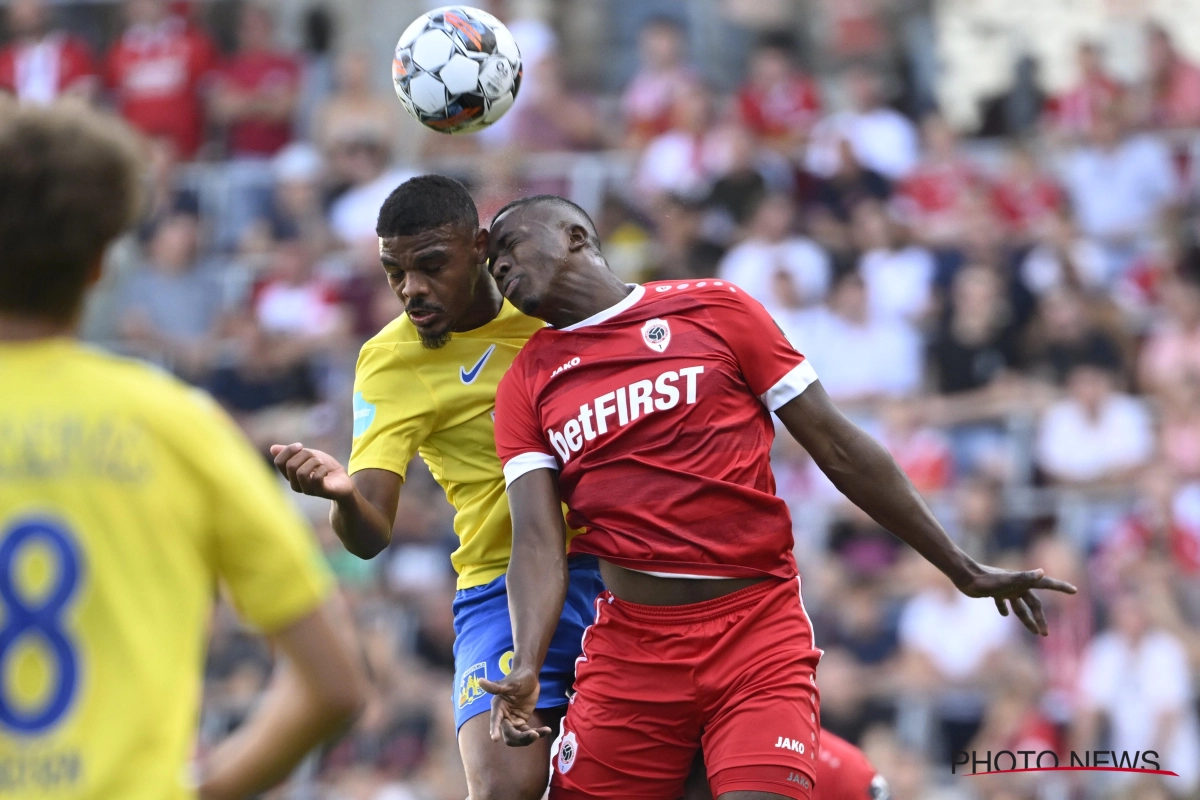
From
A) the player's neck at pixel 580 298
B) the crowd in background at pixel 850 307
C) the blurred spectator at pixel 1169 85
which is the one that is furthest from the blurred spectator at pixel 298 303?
the player's neck at pixel 580 298

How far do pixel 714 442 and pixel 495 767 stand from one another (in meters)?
1.30

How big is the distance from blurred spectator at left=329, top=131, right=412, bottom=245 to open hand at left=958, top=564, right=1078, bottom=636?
950cm

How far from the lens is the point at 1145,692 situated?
33.2ft

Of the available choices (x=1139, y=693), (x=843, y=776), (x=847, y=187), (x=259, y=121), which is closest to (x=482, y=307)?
(x=843, y=776)

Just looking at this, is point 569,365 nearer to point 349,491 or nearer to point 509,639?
point 349,491

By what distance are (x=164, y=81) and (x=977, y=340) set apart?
8.10m

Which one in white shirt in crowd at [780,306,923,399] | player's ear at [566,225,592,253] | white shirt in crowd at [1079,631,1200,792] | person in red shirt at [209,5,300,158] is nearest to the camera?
player's ear at [566,225,592,253]

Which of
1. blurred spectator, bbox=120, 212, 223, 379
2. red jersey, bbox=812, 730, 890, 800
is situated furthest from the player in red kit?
blurred spectator, bbox=120, 212, 223, 379

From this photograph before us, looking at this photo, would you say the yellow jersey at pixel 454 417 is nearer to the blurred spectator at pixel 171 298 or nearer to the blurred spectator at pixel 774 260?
the blurred spectator at pixel 774 260

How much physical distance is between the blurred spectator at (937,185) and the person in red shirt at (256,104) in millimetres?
5936

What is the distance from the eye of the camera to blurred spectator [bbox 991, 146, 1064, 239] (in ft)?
41.3

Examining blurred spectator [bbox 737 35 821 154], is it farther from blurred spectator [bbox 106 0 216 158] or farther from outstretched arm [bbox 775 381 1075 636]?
outstretched arm [bbox 775 381 1075 636]

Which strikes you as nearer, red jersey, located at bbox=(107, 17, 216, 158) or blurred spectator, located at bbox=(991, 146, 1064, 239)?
blurred spectator, located at bbox=(991, 146, 1064, 239)

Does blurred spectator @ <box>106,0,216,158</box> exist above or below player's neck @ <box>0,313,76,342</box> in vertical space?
above
